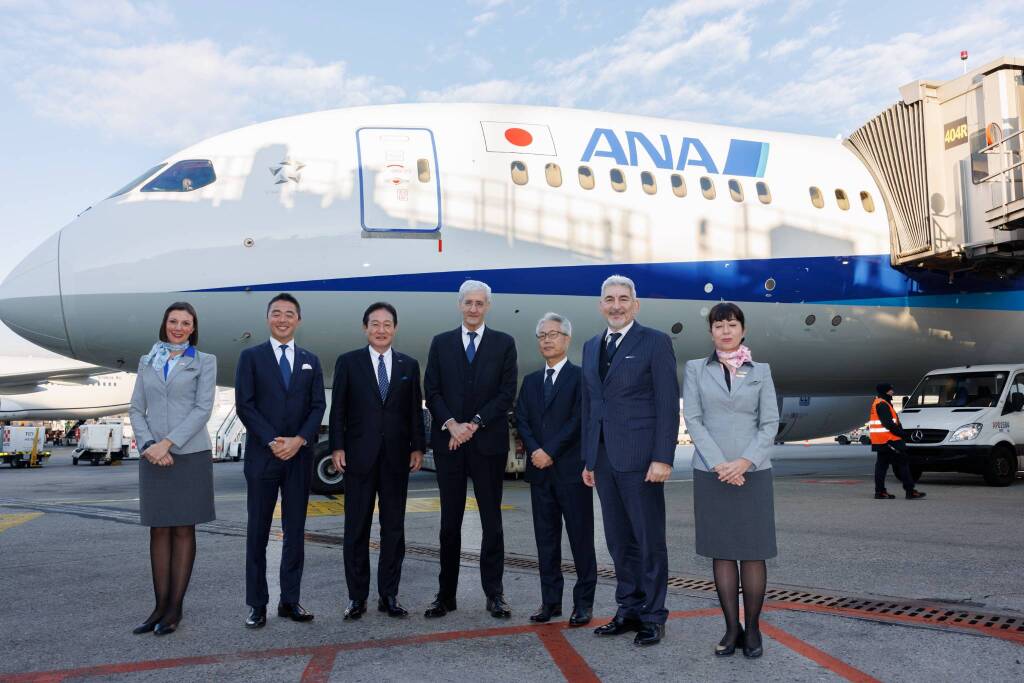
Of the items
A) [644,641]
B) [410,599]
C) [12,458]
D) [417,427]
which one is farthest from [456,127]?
[12,458]

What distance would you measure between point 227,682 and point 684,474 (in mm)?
12803

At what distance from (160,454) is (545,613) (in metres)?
2.29

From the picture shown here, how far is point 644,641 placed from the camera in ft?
12.7

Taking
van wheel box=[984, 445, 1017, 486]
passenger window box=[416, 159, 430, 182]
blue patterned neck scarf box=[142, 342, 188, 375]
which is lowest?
van wheel box=[984, 445, 1017, 486]

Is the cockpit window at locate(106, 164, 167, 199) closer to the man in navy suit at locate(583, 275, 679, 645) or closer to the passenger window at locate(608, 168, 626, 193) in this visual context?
the passenger window at locate(608, 168, 626, 193)

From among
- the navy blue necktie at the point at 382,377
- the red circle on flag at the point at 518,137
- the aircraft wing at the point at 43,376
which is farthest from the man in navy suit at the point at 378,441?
the aircraft wing at the point at 43,376

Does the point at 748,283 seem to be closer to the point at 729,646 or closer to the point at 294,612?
the point at 729,646

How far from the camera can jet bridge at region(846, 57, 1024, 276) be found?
35.0 feet

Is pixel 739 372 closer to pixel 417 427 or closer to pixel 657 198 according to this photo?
pixel 417 427

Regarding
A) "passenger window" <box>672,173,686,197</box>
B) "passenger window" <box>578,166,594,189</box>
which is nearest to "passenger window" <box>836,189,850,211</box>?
"passenger window" <box>672,173,686,197</box>

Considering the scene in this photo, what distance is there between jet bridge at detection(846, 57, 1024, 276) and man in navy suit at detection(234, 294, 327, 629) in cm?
935

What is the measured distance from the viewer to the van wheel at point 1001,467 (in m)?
11.4

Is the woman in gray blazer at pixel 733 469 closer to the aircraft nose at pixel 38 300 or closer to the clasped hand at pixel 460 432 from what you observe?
the clasped hand at pixel 460 432

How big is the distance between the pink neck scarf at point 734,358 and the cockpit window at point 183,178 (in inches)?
299
